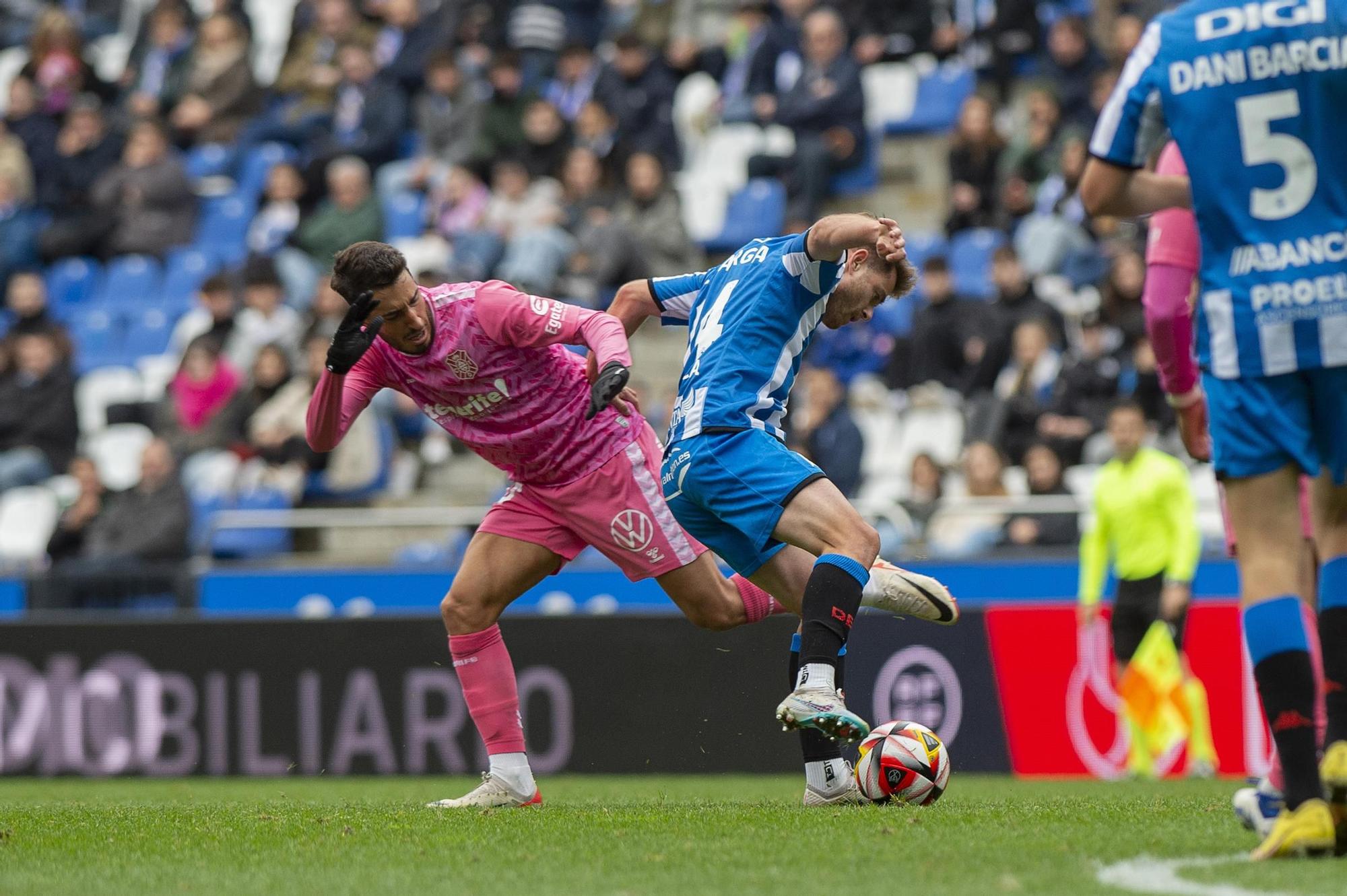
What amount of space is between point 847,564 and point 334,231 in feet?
40.5

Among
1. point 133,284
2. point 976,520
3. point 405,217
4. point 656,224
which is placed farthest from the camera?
point 133,284

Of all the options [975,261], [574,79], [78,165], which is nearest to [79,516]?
[78,165]

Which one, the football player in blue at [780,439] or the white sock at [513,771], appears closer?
the football player in blue at [780,439]

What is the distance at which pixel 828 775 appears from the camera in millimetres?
7195

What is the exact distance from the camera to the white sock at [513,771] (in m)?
7.54

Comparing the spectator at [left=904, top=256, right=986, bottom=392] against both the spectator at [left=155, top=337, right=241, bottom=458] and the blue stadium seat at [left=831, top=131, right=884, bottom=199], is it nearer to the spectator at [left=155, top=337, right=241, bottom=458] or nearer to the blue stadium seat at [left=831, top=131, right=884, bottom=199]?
the blue stadium seat at [left=831, top=131, right=884, bottom=199]

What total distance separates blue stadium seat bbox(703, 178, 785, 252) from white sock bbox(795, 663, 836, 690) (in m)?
10.8

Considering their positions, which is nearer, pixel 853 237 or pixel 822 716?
pixel 822 716

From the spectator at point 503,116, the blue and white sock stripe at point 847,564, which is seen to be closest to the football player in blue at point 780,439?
the blue and white sock stripe at point 847,564

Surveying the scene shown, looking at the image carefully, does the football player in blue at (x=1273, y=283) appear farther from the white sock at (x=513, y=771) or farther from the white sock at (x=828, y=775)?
the white sock at (x=513, y=771)

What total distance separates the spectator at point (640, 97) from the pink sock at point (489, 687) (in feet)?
35.3

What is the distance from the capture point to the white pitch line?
14.6ft

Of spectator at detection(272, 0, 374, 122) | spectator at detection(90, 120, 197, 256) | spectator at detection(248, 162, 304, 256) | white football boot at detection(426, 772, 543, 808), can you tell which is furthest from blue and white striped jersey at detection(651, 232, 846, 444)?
spectator at detection(272, 0, 374, 122)

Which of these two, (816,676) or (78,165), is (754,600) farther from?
(78,165)
